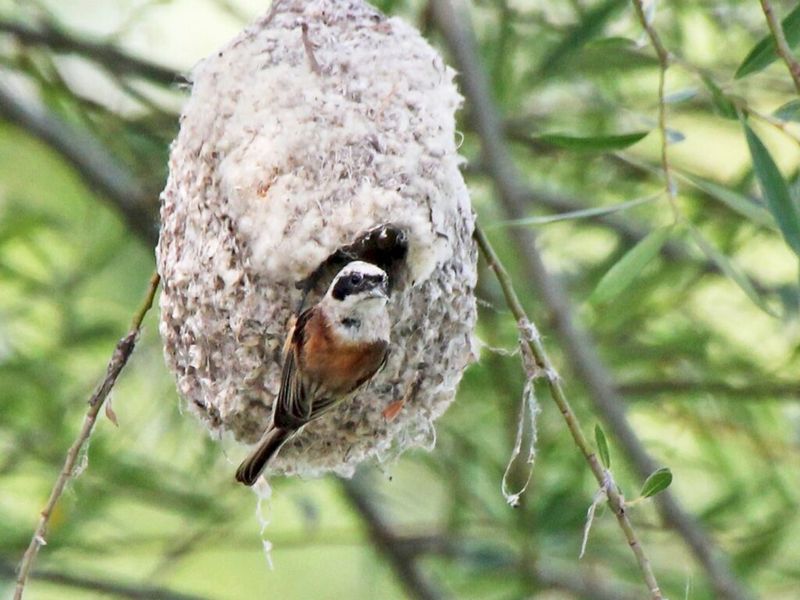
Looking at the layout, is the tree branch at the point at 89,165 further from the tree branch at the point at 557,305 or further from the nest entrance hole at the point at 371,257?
Answer: the nest entrance hole at the point at 371,257

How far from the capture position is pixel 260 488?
2.49 meters

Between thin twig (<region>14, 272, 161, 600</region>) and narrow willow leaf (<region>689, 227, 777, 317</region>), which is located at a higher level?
thin twig (<region>14, 272, 161, 600</region>)

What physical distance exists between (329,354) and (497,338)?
4.93ft

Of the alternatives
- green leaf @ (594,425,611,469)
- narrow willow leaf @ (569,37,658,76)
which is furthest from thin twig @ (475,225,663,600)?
narrow willow leaf @ (569,37,658,76)

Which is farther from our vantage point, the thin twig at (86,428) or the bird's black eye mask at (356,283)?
the bird's black eye mask at (356,283)

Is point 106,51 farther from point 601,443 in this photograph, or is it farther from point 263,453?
point 601,443

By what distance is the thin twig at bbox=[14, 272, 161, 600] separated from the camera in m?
1.97

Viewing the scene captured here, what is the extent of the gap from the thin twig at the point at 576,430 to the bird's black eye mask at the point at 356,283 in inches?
6.7

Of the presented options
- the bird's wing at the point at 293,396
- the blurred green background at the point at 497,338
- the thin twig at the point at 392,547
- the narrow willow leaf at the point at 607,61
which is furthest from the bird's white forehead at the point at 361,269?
the thin twig at the point at 392,547

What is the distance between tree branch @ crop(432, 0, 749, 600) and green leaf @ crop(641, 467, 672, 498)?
3.74 feet

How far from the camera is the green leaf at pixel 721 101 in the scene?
2.07 m

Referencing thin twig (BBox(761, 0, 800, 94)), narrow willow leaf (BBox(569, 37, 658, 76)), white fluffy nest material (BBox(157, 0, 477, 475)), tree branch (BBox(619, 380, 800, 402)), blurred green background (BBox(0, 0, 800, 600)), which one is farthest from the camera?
tree branch (BBox(619, 380, 800, 402))

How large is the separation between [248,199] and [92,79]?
81.1 inches

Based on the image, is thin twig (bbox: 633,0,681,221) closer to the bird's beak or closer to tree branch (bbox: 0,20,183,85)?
the bird's beak
